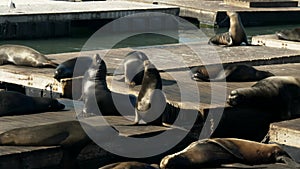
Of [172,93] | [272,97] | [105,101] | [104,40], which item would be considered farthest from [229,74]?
[104,40]

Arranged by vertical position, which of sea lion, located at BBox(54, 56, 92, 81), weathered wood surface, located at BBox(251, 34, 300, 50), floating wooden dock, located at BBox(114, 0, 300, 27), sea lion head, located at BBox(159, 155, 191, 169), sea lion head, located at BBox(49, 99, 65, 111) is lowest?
floating wooden dock, located at BBox(114, 0, 300, 27)

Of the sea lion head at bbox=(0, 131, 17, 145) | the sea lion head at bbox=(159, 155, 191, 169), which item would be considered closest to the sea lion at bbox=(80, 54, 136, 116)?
the sea lion head at bbox=(0, 131, 17, 145)

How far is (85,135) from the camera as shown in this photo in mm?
6742

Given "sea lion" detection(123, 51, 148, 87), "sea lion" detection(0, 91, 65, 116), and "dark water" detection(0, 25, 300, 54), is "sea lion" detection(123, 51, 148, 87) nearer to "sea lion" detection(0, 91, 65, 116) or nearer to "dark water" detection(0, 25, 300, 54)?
"sea lion" detection(0, 91, 65, 116)

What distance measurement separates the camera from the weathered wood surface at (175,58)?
973cm

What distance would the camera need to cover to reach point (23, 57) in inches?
408

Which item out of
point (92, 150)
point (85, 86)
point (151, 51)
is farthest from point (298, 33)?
point (92, 150)

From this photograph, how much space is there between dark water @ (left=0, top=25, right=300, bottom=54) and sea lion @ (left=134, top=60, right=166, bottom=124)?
8459 millimetres

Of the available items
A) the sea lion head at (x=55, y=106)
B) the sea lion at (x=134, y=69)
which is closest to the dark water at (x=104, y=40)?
the sea lion at (x=134, y=69)

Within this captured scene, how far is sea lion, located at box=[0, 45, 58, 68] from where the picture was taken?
10227 mm

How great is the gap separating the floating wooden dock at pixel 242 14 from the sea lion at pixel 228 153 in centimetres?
1366

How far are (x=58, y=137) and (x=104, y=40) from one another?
11.1 metres

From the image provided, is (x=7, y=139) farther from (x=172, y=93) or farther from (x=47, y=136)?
(x=172, y=93)

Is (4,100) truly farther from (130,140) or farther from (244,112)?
(244,112)
